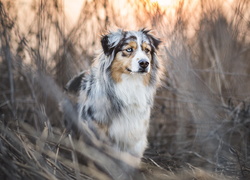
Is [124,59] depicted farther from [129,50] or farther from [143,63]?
[143,63]

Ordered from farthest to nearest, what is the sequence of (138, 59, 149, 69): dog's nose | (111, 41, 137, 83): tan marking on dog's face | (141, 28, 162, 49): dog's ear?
(141, 28, 162, 49): dog's ear, (111, 41, 137, 83): tan marking on dog's face, (138, 59, 149, 69): dog's nose

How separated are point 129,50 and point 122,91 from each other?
432mm

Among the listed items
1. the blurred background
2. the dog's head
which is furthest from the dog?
the blurred background

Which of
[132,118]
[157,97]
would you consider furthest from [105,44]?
[157,97]

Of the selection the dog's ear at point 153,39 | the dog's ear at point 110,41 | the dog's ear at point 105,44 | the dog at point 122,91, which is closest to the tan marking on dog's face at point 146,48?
the dog at point 122,91

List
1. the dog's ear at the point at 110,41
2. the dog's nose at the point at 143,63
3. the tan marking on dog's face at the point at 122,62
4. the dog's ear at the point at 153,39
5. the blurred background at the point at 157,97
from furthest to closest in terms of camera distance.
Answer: the dog's ear at the point at 153,39 → the dog's ear at the point at 110,41 → the tan marking on dog's face at the point at 122,62 → the dog's nose at the point at 143,63 → the blurred background at the point at 157,97

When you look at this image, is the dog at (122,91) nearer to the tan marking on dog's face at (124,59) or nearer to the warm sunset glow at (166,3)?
the tan marking on dog's face at (124,59)

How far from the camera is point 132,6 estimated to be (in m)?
3.59

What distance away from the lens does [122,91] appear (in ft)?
11.3

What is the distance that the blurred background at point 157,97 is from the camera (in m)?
2.73

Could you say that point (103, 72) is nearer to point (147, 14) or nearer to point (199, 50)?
point (147, 14)

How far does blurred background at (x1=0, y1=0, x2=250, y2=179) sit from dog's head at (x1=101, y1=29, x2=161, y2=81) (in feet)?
0.80

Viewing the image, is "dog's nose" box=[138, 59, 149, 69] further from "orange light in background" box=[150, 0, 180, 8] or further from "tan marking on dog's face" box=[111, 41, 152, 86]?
"orange light in background" box=[150, 0, 180, 8]

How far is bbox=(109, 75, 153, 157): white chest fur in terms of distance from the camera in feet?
11.0
